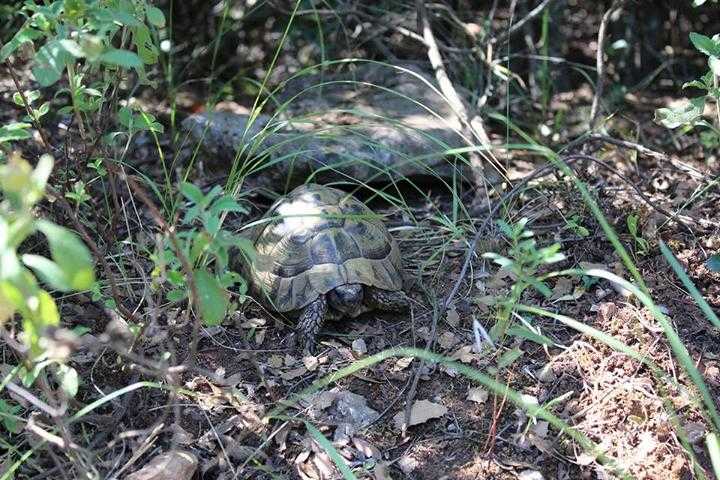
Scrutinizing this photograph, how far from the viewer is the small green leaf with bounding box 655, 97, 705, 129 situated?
10.0 feet

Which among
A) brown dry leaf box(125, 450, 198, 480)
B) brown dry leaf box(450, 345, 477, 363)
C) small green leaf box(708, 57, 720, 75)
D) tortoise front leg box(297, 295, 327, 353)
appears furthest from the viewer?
tortoise front leg box(297, 295, 327, 353)

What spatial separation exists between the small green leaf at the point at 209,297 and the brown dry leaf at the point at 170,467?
1.63 feet

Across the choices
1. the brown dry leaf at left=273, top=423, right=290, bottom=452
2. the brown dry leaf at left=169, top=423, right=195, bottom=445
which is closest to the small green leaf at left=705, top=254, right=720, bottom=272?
the brown dry leaf at left=273, top=423, right=290, bottom=452

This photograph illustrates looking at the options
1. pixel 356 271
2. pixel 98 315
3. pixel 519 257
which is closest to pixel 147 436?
pixel 98 315

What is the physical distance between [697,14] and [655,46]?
323mm

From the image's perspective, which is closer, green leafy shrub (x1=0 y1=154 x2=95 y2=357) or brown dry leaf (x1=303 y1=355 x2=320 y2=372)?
green leafy shrub (x1=0 y1=154 x2=95 y2=357)

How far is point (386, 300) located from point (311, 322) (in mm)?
321

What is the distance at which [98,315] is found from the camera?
310 centimetres

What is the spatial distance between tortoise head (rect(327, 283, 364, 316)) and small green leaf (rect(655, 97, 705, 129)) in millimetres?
1335

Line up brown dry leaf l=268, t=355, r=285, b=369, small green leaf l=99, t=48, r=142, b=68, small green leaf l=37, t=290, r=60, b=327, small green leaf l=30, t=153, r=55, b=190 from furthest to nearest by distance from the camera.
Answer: brown dry leaf l=268, t=355, r=285, b=369 → small green leaf l=99, t=48, r=142, b=68 → small green leaf l=37, t=290, r=60, b=327 → small green leaf l=30, t=153, r=55, b=190

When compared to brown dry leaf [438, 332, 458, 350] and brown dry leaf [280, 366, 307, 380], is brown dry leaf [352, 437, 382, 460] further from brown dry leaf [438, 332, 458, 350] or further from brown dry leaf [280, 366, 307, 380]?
brown dry leaf [438, 332, 458, 350]

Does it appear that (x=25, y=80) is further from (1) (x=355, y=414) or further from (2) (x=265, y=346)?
(1) (x=355, y=414)

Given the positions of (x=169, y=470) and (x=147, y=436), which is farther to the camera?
(x=147, y=436)

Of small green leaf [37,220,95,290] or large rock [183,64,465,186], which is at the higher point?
small green leaf [37,220,95,290]
